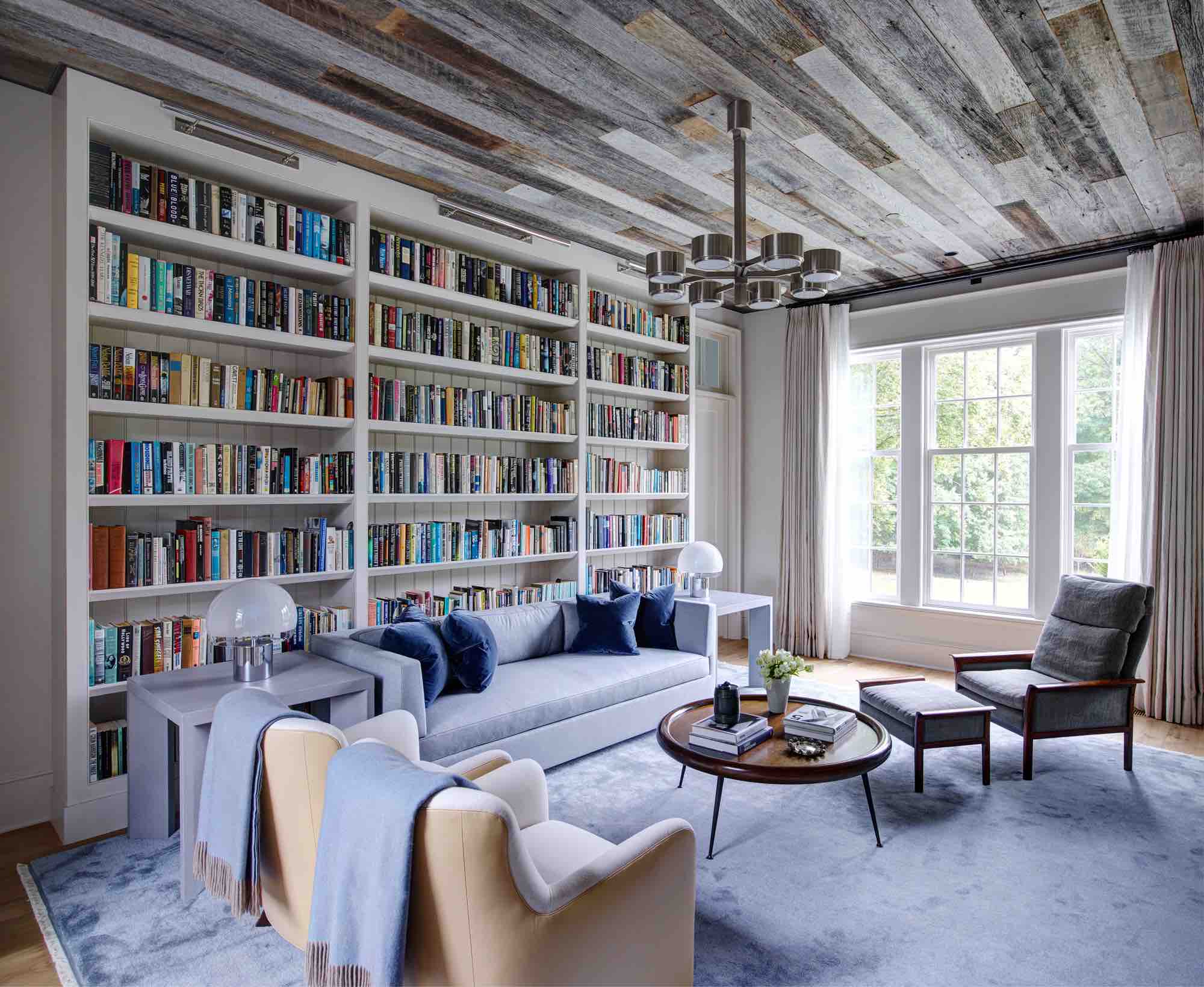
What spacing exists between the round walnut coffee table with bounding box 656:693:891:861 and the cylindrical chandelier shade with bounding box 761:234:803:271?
1.86m

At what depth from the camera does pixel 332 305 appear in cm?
365

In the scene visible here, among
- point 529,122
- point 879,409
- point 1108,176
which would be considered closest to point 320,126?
point 529,122

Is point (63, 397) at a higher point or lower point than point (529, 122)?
lower

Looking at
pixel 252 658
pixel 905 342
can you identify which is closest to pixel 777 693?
pixel 252 658

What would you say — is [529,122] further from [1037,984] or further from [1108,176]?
[1037,984]

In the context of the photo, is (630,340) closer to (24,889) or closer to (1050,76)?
(1050,76)

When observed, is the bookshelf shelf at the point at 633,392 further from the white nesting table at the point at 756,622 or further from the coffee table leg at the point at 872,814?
the coffee table leg at the point at 872,814

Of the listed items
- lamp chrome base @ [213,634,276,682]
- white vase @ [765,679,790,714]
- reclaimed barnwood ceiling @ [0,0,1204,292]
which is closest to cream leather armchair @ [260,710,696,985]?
lamp chrome base @ [213,634,276,682]

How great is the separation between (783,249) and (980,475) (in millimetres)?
3525

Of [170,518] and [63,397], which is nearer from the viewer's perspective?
[63,397]

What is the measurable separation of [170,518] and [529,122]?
235 cm

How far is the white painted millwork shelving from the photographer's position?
290 cm

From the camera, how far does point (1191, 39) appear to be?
2611mm

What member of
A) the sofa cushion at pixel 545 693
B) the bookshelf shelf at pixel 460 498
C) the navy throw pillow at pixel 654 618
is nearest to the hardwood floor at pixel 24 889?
the sofa cushion at pixel 545 693
